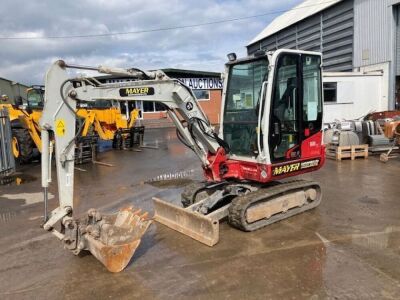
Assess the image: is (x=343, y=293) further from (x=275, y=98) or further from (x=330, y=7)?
(x=330, y=7)

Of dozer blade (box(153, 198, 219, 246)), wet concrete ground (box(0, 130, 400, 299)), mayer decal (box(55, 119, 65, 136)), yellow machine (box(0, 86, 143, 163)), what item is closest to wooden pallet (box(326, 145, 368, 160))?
wet concrete ground (box(0, 130, 400, 299))

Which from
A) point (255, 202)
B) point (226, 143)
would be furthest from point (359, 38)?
point (255, 202)

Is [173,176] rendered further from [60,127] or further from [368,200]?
[60,127]

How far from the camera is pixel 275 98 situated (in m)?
5.52

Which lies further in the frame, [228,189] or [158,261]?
[228,189]

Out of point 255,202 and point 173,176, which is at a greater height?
point 255,202

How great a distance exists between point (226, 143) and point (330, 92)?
11.2 meters

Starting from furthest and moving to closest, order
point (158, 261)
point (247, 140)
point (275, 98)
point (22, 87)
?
point (22, 87)
point (247, 140)
point (275, 98)
point (158, 261)

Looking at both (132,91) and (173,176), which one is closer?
(132,91)

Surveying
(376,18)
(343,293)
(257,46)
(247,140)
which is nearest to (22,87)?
(257,46)

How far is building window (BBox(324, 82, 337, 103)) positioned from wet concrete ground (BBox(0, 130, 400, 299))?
8837 millimetres

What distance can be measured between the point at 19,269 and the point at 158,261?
5.55 ft

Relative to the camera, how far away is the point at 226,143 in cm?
596

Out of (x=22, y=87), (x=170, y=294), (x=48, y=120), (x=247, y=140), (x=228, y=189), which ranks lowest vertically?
(x=170, y=294)
